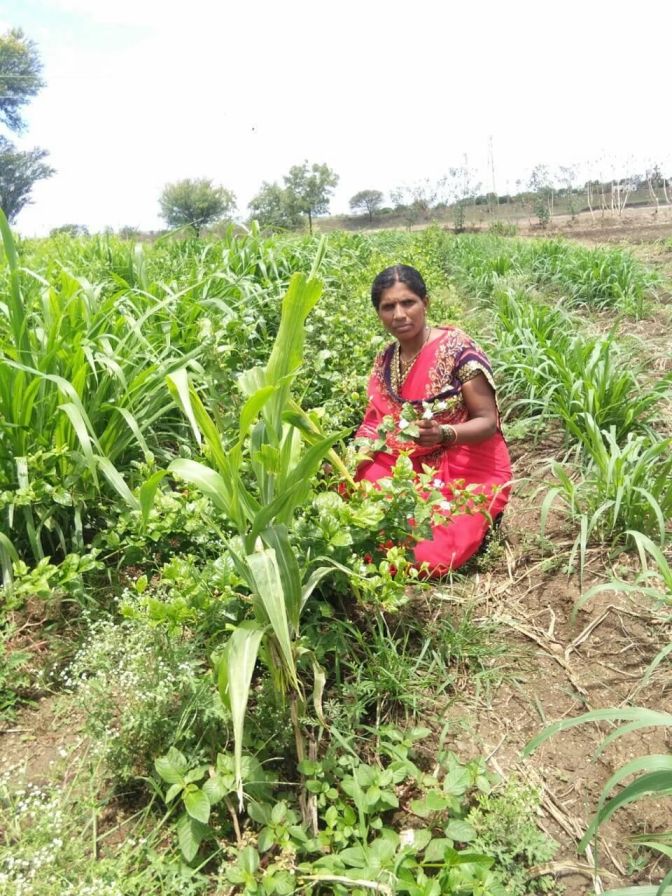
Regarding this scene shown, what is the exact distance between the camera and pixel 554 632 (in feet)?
5.43

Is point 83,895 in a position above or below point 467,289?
below

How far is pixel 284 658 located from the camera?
112cm

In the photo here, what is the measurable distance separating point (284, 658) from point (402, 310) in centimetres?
143

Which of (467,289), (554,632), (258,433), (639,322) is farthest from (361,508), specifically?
(467,289)

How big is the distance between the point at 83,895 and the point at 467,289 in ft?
20.3

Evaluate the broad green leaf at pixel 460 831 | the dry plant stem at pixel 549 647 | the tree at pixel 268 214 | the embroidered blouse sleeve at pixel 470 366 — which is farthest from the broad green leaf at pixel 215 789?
the tree at pixel 268 214

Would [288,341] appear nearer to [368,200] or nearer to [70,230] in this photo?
[70,230]

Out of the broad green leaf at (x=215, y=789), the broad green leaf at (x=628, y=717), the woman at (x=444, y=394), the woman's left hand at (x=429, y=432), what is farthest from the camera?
the woman at (x=444, y=394)

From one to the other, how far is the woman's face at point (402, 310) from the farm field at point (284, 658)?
0.37 metres

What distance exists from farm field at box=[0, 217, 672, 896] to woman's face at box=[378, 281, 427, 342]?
0.37 meters

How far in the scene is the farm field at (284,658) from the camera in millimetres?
1029

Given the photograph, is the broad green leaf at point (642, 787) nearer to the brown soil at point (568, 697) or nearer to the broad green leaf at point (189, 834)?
the brown soil at point (568, 697)

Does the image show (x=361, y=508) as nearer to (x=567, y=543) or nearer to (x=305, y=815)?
(x=305, y=815)

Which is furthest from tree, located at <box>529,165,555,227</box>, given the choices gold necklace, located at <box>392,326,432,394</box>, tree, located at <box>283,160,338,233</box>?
gold necklace, located at <box>392,326,432,394</box>
